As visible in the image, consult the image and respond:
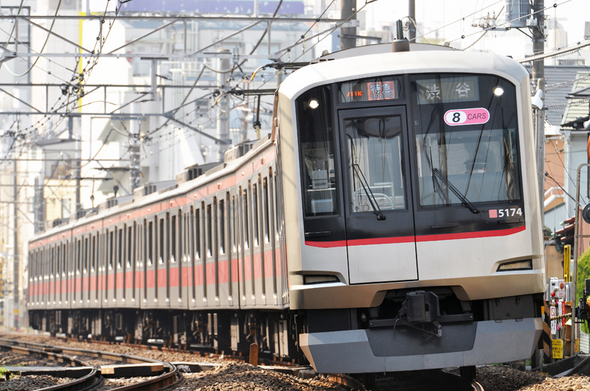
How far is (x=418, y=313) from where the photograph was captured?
25.6 ft

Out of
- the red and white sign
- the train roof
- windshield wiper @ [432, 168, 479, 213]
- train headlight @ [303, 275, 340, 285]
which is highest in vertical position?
the train roof

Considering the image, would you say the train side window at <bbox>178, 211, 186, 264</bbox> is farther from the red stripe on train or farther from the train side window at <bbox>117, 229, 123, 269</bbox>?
the red stripe on train

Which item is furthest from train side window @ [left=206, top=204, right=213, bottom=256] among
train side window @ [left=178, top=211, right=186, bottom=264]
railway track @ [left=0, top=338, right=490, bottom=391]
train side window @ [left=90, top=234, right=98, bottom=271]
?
train side window @ [left=90, top=234, right=98, bottom=271]

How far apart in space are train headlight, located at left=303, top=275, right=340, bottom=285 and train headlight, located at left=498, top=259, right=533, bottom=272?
54.0 inches

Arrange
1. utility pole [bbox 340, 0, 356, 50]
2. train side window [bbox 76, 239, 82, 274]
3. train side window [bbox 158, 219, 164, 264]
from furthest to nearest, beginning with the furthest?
train side window [bbox 76, 239, 82, 274] → train side window [bbox 158, 219, 164, 264] → utility pole [bbox 340, 0, 356, 50]

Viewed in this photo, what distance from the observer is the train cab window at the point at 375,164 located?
8.06 metres

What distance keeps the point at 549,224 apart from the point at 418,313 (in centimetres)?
2319

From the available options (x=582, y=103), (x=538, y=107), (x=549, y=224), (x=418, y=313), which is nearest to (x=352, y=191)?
(x=418, y=313)

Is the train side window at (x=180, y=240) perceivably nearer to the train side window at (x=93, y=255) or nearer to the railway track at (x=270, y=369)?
the railway track at (x=270, y=369)

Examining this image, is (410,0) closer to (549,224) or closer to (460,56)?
(460,56)

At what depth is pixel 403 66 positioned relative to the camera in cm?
825

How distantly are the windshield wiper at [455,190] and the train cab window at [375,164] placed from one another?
0.99 feet

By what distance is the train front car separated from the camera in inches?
311

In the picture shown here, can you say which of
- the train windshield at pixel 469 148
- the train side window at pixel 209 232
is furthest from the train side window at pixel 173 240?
the train windshield at pixel 469 148
